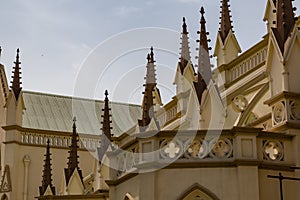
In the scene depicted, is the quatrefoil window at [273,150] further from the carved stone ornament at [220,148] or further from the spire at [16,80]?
the spire at [16,80]

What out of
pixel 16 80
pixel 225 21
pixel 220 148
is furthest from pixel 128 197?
pixel 16 80

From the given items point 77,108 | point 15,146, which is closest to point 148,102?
point 15,146

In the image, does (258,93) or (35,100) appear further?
(35,100)

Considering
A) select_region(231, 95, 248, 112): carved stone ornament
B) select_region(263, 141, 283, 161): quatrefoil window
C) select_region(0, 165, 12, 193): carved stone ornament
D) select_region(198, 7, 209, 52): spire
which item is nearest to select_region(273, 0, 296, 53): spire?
select_region(263, 141, 283, 161): quatrefoil window

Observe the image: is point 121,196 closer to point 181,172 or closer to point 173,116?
point 181,172

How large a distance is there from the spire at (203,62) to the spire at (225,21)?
4.22m

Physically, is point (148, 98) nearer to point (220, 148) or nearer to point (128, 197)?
point (128, 197)

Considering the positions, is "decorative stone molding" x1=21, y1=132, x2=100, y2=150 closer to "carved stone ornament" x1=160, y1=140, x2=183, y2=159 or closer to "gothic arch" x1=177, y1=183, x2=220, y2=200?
"carved stone ornament" x1=160, y1=140, x2=183, y2=159

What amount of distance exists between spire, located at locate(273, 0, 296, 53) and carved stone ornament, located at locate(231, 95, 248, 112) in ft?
13.5

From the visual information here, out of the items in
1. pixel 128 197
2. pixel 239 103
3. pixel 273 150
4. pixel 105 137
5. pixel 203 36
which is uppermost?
pixel 203 36

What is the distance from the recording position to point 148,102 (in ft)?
52.4

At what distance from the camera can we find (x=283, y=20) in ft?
51.0

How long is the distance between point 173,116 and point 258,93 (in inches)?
288

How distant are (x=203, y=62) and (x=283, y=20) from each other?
10.1 feet
